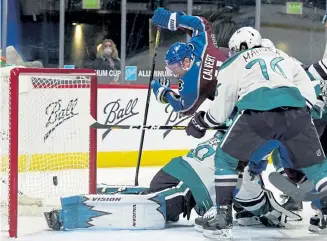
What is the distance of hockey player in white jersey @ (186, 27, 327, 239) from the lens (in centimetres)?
323

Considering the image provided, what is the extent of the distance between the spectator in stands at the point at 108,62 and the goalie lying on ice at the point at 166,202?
3.87m

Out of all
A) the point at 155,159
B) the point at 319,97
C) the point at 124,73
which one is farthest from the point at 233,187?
the point at 124,73

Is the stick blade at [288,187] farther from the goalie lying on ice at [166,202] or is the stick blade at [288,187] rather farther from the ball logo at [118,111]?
the ball logo at [118,111]

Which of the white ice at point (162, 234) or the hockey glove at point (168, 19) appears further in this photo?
the hockey glove at point (168, 19)

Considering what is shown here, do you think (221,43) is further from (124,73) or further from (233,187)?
(233,187)

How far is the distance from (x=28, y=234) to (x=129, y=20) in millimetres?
4646

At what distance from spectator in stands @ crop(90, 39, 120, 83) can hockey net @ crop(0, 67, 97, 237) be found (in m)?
3.17

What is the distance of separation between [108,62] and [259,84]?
4.59 meters

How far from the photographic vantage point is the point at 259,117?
323 cm

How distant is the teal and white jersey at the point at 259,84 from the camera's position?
10.6 ft

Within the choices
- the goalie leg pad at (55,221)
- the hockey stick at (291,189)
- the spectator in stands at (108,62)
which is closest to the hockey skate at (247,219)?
the hockey stick at (291,189)

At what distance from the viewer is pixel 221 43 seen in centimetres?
802

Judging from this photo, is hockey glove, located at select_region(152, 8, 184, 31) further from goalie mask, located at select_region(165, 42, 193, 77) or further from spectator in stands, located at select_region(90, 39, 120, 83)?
spectator in stands, located at select_region(90, 39, 120, 83)

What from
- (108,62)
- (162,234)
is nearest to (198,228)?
(162,234)
